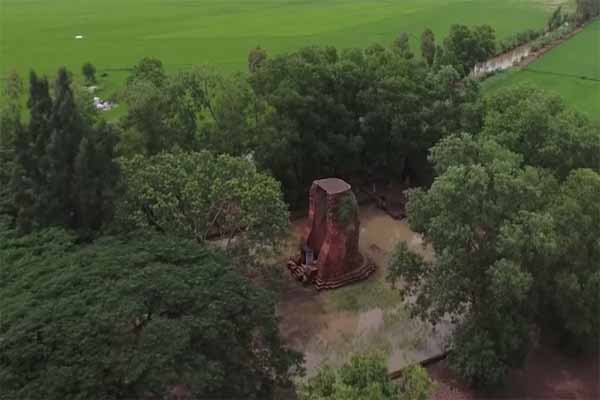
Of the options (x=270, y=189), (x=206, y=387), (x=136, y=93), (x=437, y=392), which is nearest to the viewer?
(x=206, y=387)

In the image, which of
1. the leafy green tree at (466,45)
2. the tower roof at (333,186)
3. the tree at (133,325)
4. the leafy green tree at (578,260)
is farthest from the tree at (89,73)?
the leafy green tree at (578,260)

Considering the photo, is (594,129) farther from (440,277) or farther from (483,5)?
(483,5)

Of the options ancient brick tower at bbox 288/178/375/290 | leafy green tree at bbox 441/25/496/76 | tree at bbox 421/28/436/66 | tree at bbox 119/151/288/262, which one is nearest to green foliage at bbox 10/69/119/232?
tree at bbox 119/151/288/262

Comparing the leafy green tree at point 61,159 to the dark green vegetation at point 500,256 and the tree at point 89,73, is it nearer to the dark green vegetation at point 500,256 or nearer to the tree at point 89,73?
the dark green vegetation at point 500,256

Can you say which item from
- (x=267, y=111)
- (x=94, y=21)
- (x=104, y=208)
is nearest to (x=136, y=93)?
(x=267, y=111)

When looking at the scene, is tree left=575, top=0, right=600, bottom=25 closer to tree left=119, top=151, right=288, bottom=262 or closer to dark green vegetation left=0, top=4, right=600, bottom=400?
dark green vegetation left=0, top=4, right=600, bottom=400

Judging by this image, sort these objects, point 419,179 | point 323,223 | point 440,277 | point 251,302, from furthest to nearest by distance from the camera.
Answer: point 419,179 → point 323,223 → point 440,277 → point 251,302
